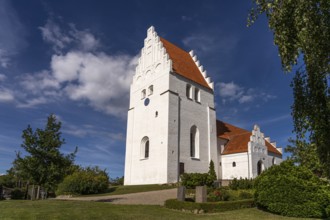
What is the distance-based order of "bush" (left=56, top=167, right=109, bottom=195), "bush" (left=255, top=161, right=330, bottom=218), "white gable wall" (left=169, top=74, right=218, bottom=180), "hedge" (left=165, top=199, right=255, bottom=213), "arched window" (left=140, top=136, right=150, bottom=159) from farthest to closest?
"arched window" (left=140, top=136, right=150, bottom=159) → "white gable wall" (left=169, top=74, right=218, bottom=180) → "bush" (left=56, top=167, right=109, bottom=195) → "hedge" (left=165, top=199, right=255, bottom=213) → "bush" (left=255, top=161, right=330, bottom=218)

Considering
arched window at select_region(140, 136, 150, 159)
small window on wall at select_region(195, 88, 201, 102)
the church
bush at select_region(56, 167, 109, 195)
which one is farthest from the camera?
small window on wall at select_region(195, 88, 201, 102)

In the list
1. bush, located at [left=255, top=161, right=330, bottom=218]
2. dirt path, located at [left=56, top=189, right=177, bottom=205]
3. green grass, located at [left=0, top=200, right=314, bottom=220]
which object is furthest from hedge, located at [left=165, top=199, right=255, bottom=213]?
dirt path, located at [left=56, top=189, right=177, bottom=205]

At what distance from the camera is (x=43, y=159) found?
1634cm

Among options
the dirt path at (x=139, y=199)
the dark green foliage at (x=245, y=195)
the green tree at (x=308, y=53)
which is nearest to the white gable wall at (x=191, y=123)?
the dirt path at (x=139, y=199)

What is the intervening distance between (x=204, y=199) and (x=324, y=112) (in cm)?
731

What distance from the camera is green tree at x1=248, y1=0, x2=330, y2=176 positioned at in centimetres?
801

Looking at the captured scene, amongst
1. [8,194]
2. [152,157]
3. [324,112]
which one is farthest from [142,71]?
[324,112]

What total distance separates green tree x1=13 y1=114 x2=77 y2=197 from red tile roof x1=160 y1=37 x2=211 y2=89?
19.0 meters

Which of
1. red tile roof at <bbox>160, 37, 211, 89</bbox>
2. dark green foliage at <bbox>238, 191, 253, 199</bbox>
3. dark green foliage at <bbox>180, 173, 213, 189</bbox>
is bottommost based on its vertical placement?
dark green foliage at <bbox>238, 191, 253, 199</bbox>

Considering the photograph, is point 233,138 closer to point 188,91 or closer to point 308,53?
point 188,91

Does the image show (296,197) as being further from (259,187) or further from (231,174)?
(231,174)

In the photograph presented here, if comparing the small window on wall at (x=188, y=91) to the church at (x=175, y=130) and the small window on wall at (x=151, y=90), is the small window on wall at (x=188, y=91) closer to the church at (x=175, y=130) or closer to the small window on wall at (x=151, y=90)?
the church at (x=175, y=130)

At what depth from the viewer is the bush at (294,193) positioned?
11.7 m

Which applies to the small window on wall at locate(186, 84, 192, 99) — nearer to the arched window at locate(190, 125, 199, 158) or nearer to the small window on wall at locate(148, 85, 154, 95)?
the arched window at locate(190, 125, 199, 158)
